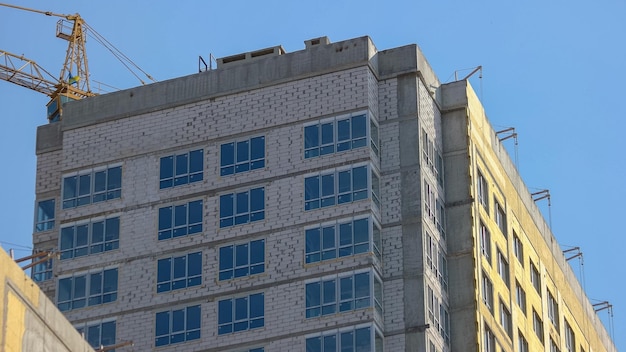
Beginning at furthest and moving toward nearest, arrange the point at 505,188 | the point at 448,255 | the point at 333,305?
1. the point at 505,188
2. the point at 448,255
3. the point at 333,305

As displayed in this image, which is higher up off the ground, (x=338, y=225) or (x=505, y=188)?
(x=505, y=188)

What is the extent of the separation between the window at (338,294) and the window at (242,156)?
28.4 feet

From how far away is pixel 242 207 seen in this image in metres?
108

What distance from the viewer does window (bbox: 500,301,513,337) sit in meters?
113

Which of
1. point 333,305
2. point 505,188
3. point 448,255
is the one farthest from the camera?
point 505,188

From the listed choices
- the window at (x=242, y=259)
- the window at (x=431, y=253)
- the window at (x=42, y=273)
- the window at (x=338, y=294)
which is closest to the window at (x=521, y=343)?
the window at (x=431, y=253)

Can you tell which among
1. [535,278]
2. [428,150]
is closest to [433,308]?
[428,150]

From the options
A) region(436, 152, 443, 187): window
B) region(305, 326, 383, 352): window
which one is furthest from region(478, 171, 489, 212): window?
region(305, 326, 383, 352): window

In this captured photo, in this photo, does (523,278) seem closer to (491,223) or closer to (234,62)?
(491,223)

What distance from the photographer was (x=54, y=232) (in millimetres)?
115125

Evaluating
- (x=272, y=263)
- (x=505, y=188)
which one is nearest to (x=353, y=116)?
(x=272, y=263)

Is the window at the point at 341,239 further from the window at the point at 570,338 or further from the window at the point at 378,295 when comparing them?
the window at the point at 570,338

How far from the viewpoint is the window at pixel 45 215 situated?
11562 cm

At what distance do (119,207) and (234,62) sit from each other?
1151cm
